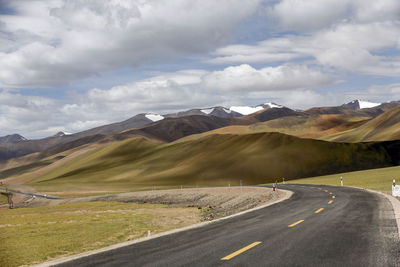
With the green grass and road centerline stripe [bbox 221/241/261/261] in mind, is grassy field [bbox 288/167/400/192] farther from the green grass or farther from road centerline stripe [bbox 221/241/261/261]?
the green grass

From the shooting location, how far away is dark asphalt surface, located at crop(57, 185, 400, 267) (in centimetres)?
977

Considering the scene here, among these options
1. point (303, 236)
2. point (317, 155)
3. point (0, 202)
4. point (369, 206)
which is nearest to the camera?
point (303, 236)

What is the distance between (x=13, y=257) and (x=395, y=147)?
439 feet

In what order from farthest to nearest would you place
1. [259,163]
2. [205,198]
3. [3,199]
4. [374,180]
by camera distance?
[259,163]
[3,199]
[205,198]
[374,180]

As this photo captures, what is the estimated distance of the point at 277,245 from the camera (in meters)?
11.6

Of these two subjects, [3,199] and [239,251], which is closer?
[239,251]

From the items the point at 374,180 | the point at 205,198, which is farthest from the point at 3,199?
the point at 374,180

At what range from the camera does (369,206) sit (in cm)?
2144

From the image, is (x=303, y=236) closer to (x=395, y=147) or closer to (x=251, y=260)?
(x=251, y=260)

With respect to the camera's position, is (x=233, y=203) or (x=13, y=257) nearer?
(x=13, y=257)

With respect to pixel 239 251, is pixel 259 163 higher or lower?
higher

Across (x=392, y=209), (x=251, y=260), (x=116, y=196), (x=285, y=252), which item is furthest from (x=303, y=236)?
(x=116, y=196)

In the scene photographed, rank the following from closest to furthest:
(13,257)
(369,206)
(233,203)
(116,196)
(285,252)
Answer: (285,252)
(13,257)
(369,206)
(233,203)
(116,196)

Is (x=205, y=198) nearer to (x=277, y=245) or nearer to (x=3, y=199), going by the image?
(x=277, y=245)
